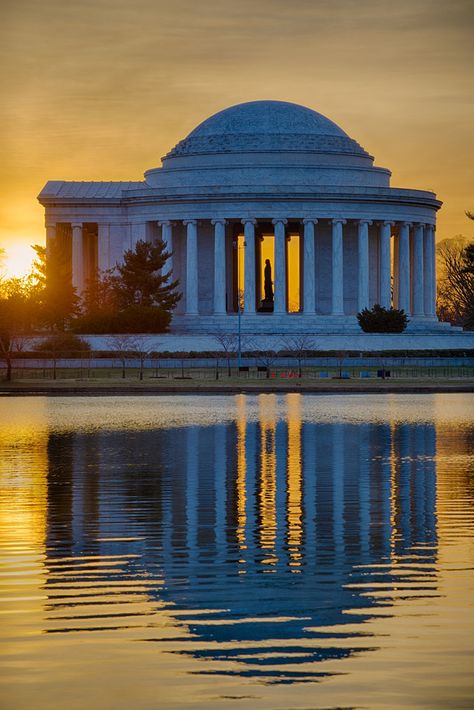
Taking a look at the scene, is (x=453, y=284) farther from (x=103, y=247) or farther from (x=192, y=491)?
(x=192, y=491)

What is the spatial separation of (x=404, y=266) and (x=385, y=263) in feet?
9.54

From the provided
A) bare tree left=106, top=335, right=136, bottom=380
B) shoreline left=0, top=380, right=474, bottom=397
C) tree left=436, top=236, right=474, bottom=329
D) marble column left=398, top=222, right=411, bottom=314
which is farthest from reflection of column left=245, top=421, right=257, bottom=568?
tree left=436, top=236, right=474, bottom=329

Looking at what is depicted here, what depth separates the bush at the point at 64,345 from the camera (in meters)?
93.9

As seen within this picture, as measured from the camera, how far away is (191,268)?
381ft

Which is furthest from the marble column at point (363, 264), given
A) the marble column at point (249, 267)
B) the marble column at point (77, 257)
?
the marble column at point (77, 257)

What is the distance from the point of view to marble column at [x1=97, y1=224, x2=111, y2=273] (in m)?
119

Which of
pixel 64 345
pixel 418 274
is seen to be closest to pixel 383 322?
pixel 418 274

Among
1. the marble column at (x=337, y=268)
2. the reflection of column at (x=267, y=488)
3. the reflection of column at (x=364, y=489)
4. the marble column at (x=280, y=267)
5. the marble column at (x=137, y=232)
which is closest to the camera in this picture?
the reflection of column at (x=267, y=488)

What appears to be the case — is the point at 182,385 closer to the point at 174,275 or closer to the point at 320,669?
the point at 174,275

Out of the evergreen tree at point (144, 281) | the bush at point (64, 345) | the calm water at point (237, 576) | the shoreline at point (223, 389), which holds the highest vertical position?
the evergreen tree at point (144, 281)

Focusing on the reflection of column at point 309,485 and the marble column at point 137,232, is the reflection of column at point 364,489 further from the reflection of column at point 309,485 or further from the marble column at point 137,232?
the marble column at point 137,232

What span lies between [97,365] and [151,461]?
2379 inches

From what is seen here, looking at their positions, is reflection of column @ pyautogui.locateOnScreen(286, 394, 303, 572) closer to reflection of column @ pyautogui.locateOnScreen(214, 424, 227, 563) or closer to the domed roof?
reflection of column @ pyautogui.locateOnScreen(214, 424, 227, 563)

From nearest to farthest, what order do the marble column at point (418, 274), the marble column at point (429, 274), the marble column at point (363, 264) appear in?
1. the marble column at point (363, 264)
2. the marble column at point (418, 274)
3. the marble column at point (429, 274)
